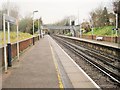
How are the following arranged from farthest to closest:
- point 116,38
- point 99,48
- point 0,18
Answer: point 116,38, point 99,48, point 0,18

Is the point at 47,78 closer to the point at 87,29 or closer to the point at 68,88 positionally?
the point at 68,88

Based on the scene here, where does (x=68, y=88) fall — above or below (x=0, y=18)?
below

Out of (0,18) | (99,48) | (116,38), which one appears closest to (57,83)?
(0,18)

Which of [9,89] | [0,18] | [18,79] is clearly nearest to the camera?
[9,89]

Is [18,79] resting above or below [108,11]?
below

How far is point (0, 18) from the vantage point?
14.1 meters

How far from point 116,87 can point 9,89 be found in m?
4.60

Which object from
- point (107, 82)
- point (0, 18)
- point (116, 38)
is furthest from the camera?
point (116, 38)

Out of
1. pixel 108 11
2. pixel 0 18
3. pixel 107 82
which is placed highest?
pixel 108 11

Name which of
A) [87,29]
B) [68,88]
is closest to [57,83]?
[68,88]

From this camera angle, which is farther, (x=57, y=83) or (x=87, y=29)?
(x=87, y=29)

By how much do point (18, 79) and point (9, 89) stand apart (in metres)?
2.03

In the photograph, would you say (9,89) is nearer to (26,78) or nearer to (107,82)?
(26,78)

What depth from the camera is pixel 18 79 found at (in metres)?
11.3
